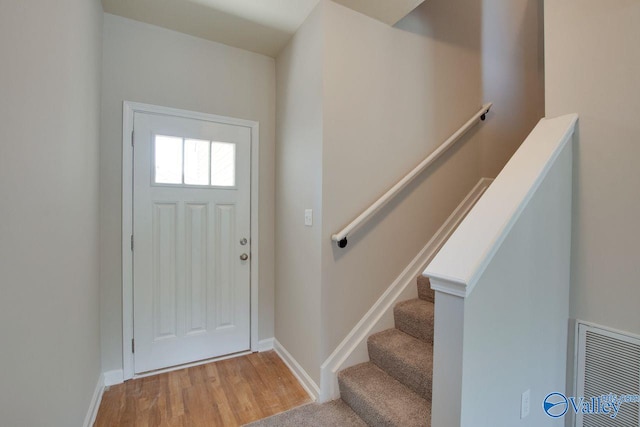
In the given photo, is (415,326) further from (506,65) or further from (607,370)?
(506,65)

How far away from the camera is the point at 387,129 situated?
2086 mm

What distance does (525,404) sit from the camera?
1.26 meters

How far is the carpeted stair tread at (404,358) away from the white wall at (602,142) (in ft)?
2.65

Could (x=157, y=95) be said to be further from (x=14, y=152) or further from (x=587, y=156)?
(x=587, y=156)

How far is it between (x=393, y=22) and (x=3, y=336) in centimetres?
260

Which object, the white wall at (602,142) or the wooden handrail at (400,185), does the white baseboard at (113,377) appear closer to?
the wooden handrail at (400,185)

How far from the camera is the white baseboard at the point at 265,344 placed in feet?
8.26

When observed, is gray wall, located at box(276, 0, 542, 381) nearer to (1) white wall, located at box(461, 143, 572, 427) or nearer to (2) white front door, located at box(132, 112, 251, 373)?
(2) white front door, located at box(132, 112, 251, 373)

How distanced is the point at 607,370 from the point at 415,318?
92 centimetres

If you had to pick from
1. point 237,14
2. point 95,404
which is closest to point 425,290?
point 95,404

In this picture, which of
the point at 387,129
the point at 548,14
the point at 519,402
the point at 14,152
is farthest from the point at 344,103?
the point at 519,402

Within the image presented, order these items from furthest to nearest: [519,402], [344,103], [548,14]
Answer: [344,103] → [548,14] → [519,402]

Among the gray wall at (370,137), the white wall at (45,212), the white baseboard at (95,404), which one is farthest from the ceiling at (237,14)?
the white baseboard at (95,404)

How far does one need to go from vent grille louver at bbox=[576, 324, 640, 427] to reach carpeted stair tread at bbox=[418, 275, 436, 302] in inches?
32.4
